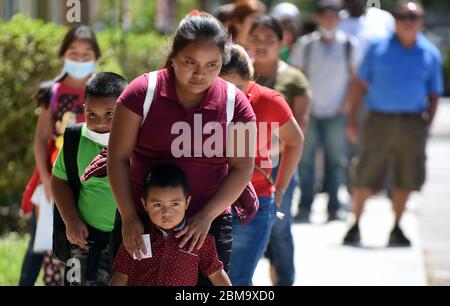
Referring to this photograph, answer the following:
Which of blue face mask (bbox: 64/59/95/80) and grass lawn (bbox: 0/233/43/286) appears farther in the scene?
grass lawn (bbox: 0/233/43/286)

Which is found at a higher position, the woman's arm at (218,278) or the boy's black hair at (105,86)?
the boy's black hair at (105,86)

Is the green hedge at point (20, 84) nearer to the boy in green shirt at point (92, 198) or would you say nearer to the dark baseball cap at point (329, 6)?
the dark baseball cap at point (329, 6)

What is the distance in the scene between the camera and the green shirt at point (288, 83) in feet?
22.7

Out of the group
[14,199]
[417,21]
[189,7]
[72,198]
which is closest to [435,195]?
[417,21]

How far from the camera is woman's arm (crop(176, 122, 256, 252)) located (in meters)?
4.28

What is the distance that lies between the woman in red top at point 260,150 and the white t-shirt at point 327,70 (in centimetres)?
545

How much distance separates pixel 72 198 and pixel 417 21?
17.5ft

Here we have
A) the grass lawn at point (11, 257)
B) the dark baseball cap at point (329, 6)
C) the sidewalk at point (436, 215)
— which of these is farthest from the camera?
the dark baseball cap at point (329, 6)

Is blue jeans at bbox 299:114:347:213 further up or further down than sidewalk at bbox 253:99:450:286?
further up

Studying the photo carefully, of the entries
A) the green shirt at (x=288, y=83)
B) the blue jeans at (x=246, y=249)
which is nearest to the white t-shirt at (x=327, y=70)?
the green shirt at (x=288, y=83)

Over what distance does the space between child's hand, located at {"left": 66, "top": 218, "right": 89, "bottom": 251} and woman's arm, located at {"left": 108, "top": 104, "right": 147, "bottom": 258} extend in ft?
2.22

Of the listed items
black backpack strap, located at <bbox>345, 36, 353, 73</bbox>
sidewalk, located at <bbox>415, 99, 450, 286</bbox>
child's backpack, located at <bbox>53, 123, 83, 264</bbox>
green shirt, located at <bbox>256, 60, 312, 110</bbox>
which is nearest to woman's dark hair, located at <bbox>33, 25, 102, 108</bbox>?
green shirt, located at <bbox>256, 60, 312, 110</bbox>

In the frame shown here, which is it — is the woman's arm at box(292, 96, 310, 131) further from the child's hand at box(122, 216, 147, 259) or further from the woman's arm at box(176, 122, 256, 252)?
the child's hand at box(122, 216, 147, 259)
